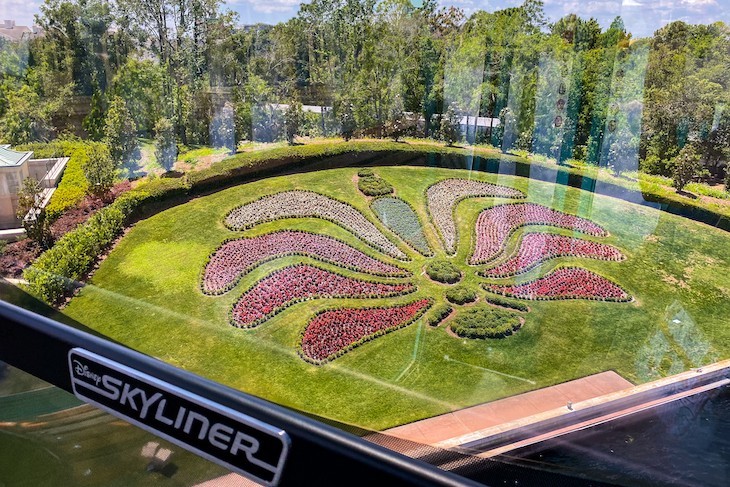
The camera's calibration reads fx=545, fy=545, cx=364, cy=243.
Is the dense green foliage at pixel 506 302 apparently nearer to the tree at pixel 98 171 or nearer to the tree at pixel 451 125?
the tree at pixel 98 171

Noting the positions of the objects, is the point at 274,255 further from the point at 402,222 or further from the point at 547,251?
the point at 547,251

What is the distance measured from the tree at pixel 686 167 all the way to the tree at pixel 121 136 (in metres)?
6.42

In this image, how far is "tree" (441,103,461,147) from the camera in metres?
7.55

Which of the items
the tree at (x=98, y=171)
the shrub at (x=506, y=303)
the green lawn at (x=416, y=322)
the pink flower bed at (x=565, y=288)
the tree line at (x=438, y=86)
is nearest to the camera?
the green lawn at (x=416, y=322)

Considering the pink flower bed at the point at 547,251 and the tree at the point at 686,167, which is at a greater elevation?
the tree at the point at 686,167

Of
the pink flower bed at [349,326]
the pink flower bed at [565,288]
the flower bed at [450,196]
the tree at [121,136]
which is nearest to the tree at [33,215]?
the tree at [121,136]

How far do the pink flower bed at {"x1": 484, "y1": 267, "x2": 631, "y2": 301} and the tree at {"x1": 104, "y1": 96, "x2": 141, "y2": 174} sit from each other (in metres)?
2.77

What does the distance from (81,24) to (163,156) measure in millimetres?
767

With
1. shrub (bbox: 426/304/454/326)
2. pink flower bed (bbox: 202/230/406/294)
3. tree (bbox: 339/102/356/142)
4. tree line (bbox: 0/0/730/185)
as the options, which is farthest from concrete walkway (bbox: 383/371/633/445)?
tree (bbox: 339/102/356/142)

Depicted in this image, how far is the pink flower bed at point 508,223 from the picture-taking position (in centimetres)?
470

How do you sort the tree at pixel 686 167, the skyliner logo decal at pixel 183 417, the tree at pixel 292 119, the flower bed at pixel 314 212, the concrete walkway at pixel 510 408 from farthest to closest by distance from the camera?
the tree at pixel 686 167, the tree at pixel 292 119, the flower bed at pixel 314 212, the concrete walkway at pixel 510 408, the skyliner logo decal at pixel 183 417

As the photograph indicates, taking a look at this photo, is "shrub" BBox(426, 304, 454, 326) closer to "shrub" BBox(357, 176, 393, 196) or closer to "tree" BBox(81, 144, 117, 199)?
"shrub" BBox(357, 176, 393, 196)

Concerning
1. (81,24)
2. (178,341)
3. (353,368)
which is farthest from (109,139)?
(178,341)

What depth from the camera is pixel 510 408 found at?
201cm
